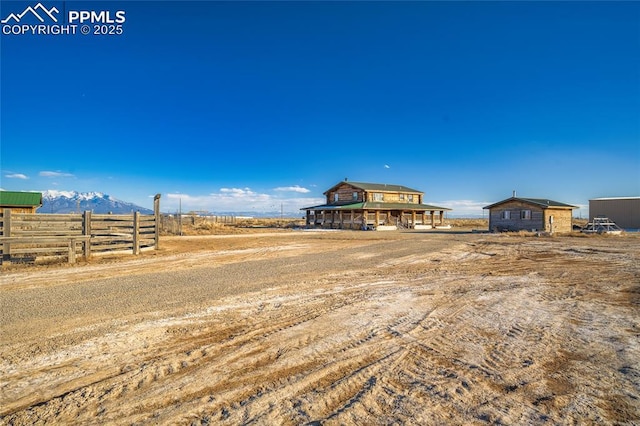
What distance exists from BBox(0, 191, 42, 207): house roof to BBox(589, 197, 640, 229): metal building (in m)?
59.0

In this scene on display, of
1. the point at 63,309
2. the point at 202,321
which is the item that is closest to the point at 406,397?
the point at 202,321

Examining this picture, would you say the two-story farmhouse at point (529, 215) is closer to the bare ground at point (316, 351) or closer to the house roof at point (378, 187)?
the house roof at point (378, 187)

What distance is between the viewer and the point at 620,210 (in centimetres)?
4459

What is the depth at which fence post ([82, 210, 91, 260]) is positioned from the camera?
12.8 meters

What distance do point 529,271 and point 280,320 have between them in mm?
8967

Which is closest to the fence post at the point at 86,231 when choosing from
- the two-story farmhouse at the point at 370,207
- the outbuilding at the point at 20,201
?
the outbuilding at the point at 20,201

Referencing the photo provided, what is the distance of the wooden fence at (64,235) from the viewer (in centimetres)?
1144

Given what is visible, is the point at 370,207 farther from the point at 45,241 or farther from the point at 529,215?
the point at 45,241

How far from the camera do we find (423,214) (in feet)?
168

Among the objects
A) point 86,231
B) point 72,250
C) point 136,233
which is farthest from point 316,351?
point 136,233

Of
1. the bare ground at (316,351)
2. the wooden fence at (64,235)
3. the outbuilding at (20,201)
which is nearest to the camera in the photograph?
the bare ground at (316,351)

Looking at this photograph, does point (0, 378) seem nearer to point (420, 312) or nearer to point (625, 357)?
point (420, 312)

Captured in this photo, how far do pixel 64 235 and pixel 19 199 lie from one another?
2540 cm

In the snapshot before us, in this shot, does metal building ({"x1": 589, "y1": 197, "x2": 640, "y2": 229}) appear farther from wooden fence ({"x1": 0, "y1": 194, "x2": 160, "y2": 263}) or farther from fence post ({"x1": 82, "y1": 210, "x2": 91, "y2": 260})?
fence post ({"x1": 82, "y1": 210, "x2": 91, "y2": 260})
